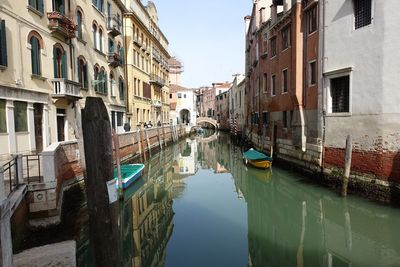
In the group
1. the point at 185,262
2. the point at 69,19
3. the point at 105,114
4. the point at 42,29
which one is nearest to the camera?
the point at 105,114

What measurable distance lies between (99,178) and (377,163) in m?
8.76

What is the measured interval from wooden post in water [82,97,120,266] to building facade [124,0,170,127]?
2133 centimetres

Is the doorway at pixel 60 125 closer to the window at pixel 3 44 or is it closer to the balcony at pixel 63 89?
the balcony at pixel 63 89

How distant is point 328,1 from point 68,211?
36.3ft

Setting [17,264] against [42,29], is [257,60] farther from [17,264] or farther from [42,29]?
[17,264]

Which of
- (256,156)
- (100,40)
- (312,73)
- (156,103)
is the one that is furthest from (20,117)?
(156,103)

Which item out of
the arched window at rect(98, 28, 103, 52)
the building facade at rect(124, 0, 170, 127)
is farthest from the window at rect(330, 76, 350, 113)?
the building facade at rect(124, 0, 170, 127)

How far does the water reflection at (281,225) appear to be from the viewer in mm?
6305

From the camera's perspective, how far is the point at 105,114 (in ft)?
8.69

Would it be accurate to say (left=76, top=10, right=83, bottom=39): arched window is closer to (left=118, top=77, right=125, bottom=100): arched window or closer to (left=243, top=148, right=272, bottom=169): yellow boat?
(left=118, top=77, right=125, bottom=100): arched window

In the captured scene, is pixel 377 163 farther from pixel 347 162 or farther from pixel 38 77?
pixel 38 77

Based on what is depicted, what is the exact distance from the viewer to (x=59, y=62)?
43.7 ft

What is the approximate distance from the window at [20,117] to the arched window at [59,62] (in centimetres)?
269

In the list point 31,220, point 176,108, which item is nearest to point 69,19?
point 31,220
